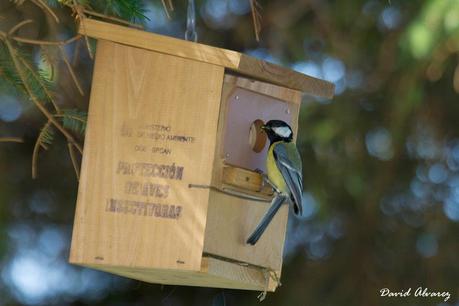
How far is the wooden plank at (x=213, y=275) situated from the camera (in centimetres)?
360

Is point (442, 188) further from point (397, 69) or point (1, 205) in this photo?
point (1, 205)

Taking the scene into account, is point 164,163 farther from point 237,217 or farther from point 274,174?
point 274,174

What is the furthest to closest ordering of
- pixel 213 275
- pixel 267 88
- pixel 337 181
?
pixel 337 181, pixel 267 88, pixel 213 275

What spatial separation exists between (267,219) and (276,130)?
15.1 inches

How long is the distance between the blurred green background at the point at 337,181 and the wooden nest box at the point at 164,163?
2.30 metres

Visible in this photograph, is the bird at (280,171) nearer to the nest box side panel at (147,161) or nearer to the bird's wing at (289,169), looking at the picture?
the bird's wing at (289,169)

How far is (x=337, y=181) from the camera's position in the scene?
21.0 ft

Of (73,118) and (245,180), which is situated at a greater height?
(73,118)

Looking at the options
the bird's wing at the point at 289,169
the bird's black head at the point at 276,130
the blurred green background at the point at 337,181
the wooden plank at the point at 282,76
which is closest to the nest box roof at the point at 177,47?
A: the wooden plank at the point at 282,76

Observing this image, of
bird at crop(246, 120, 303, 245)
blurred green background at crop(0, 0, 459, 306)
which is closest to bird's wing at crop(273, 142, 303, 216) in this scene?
bird at crop(246, 120, 303, 245)

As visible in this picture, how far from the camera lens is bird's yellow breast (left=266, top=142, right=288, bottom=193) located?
394 cm

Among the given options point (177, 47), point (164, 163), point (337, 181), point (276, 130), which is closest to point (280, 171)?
point (276, 130)

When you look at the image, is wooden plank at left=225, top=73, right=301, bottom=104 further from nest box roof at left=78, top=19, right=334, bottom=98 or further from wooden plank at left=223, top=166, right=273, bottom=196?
wooden plank at left=223, top=166, right=273, bottom=196

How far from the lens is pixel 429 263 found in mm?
6426
